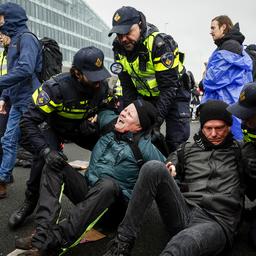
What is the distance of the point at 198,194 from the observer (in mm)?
2521

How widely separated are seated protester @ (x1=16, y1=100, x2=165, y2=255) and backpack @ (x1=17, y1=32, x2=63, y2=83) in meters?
1.19

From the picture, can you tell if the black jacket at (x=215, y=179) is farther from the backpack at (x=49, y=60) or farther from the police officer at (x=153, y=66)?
the backpack at (x=49, y=60)

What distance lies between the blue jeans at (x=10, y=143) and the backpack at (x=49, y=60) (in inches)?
18.3

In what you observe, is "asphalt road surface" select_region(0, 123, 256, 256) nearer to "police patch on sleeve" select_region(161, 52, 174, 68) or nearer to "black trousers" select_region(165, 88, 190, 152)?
"black trousers" select_region(165, 88, 190, 152)

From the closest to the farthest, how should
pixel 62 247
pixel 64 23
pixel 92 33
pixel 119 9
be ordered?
1. pixel 62 247
2. pixel 119 9
3. pixel 64 23
4. pixel 92 33

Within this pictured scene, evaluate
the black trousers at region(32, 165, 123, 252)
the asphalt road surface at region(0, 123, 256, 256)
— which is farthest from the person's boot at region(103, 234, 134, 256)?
the asphalt road surface at region(0, 123, 256, 256)

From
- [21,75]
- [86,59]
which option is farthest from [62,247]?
[21,75]

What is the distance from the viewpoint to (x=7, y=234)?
2867 millimetres

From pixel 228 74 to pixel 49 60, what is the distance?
2018 millimetres

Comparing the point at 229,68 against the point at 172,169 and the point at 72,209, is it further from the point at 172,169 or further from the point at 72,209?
the point at 72,209

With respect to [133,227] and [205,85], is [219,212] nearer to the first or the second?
[133,227]

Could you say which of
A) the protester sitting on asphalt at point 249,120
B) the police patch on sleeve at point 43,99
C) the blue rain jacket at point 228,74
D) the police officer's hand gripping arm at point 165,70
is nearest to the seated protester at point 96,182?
the police officer's hand gripping arm at point 165,70

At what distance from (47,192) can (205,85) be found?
7.79ft

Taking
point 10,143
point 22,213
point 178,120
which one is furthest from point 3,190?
point 178,120
